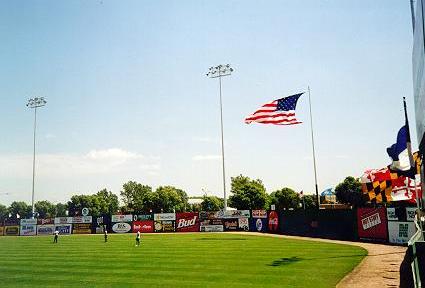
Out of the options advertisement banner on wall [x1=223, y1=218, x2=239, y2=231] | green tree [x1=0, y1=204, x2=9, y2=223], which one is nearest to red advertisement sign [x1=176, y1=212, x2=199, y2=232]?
advertisement banner on wall [x1=223, y1=218, x2=239, y2=231]

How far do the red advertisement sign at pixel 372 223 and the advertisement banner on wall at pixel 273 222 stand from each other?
50.2 feet


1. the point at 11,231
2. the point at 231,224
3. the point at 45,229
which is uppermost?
the point at 231,224

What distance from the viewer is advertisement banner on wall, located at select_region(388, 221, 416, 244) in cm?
3075

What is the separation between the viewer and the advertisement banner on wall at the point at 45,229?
7006 cm

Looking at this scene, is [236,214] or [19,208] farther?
[19,208]

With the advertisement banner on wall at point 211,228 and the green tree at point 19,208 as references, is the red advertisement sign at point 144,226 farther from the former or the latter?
the green tree at point 19,208

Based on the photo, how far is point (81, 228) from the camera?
6856 cm

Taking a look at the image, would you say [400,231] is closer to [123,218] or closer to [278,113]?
[278,113]

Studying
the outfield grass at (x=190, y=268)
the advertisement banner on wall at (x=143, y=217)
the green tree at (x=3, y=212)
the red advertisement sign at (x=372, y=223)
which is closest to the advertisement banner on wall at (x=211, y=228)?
the advertisement banner on wall at (x=143, y=217)

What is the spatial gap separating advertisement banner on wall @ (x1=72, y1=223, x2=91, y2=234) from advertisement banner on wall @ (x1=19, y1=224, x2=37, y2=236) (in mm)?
7827

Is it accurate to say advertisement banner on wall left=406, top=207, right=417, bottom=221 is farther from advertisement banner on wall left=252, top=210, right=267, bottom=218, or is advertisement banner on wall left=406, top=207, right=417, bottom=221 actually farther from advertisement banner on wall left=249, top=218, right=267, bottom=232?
advertisement banner on wall left=252, top=210, right=267, bottom=218

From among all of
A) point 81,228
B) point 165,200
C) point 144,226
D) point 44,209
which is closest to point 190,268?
point 144,226

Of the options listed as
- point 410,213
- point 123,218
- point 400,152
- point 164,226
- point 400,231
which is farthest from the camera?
point 123,218

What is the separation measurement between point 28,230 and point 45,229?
3461mm
